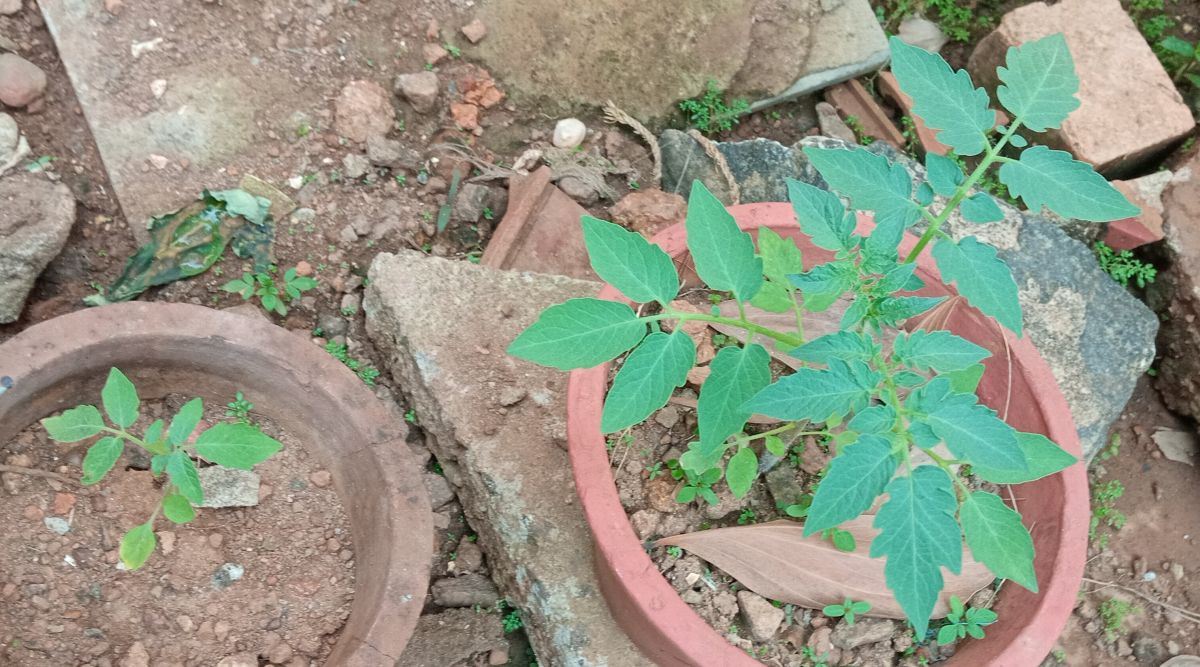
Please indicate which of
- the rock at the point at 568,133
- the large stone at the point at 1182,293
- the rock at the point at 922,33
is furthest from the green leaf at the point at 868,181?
the rock at the point at 922,33

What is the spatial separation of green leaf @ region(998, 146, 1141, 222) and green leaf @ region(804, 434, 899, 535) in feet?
1.39

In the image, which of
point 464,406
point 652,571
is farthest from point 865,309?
point 464,406

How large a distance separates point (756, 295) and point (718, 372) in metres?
0.22

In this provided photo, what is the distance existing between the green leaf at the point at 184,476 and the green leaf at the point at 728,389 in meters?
0.88

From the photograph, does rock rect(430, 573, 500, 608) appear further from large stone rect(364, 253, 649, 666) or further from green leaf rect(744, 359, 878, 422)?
green leaf rect(744, 359, 878, 422)

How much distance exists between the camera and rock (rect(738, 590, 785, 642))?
1604 mm

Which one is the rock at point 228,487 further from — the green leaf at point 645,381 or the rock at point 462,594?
the green leaf at point 645,381

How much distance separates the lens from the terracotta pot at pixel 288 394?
1728 mm

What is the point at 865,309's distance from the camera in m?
1.29

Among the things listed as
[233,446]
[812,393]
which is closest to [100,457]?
[233,446]

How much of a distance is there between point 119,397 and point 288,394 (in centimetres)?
37

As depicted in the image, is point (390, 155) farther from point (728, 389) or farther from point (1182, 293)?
point (1182, 293)

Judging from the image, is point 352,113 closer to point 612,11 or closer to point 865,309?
point 612,11

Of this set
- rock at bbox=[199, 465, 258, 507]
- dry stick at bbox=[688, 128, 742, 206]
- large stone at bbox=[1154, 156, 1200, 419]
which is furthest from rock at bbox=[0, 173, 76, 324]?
large stone at bbox=[1154, 156, 1200, 419]
